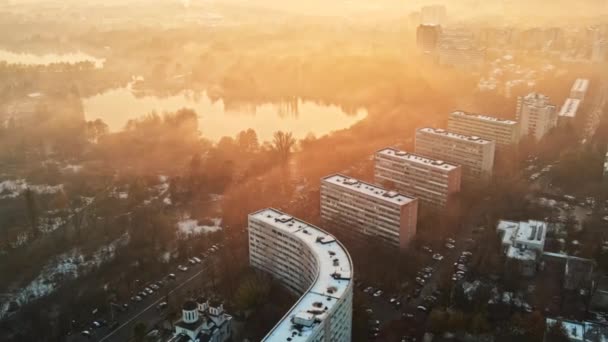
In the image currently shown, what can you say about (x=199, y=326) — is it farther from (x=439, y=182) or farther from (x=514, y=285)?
(x=439, y=182)

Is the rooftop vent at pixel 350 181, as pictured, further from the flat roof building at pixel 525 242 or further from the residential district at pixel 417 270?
the flat roof building at pixel 525 242

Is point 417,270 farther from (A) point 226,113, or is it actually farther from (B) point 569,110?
(A) point 226,113

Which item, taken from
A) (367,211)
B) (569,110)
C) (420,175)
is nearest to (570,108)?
(569,110)

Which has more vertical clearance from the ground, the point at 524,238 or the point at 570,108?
the point at 570,108

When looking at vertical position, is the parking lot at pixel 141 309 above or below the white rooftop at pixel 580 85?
below

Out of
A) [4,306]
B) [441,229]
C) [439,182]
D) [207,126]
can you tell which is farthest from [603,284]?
[207,126]

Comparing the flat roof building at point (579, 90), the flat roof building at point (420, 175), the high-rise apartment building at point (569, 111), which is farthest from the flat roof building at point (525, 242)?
the flat roof building at point (579, 90)
